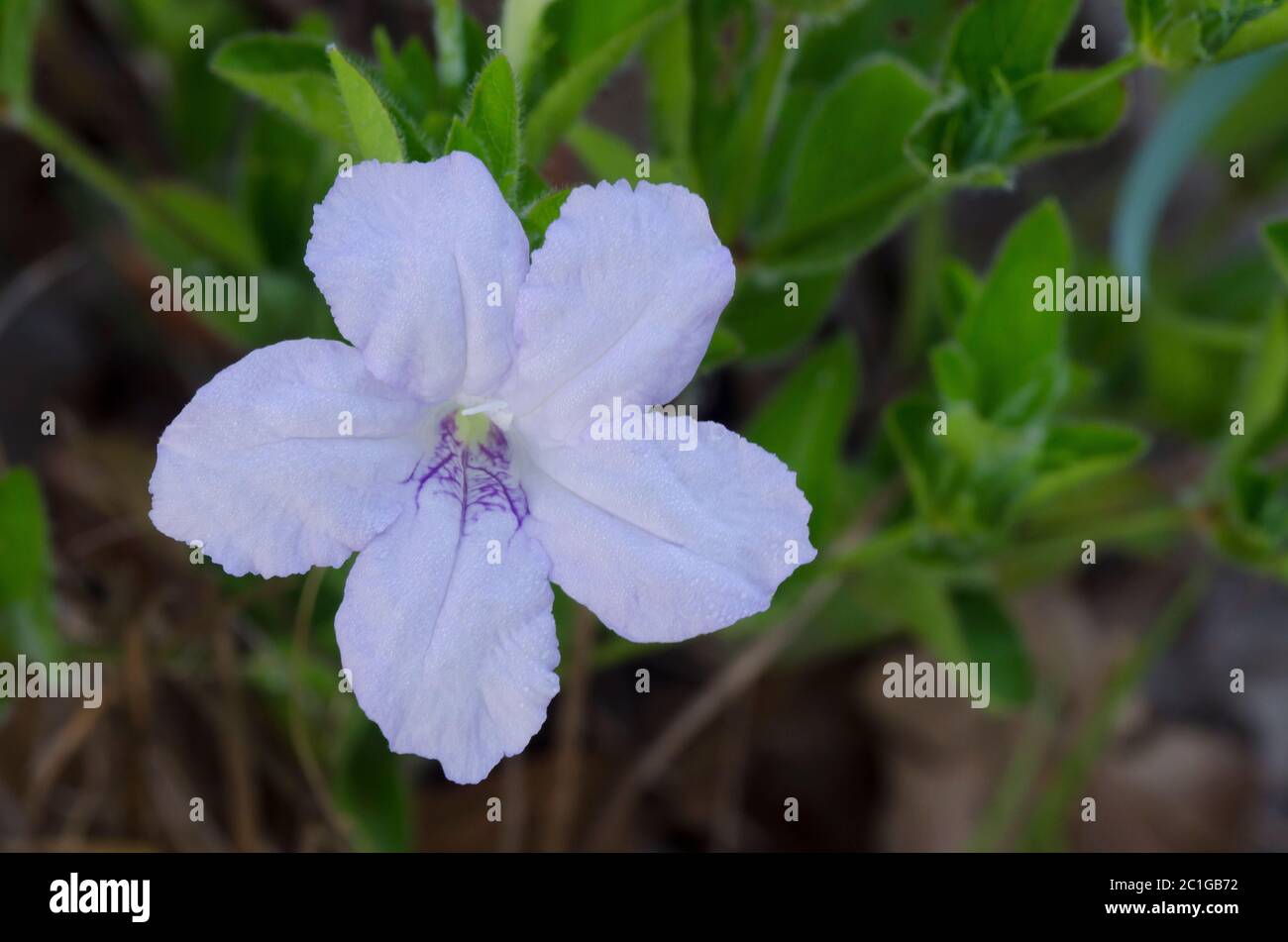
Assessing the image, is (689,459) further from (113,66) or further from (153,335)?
(113,66)

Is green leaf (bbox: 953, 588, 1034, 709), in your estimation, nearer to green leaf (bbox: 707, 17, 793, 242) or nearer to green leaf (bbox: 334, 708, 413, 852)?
green leaf (bbox: 707, 17, 793, 242)

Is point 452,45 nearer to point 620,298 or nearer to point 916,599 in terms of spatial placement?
point 620,298

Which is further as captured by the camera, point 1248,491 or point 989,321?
point 1248,491

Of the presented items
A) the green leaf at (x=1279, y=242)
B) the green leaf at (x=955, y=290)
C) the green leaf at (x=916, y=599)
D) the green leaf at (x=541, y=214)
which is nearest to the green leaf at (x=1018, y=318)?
the green leaf at (x=955, y=290)

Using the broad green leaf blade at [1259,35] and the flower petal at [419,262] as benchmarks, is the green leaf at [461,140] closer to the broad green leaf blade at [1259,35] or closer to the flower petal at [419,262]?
the flower petal at [419,262]

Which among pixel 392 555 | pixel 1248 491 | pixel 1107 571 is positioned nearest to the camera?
pixel 392 555

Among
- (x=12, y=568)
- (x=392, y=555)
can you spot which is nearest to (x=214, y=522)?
(x=392, y=555)
